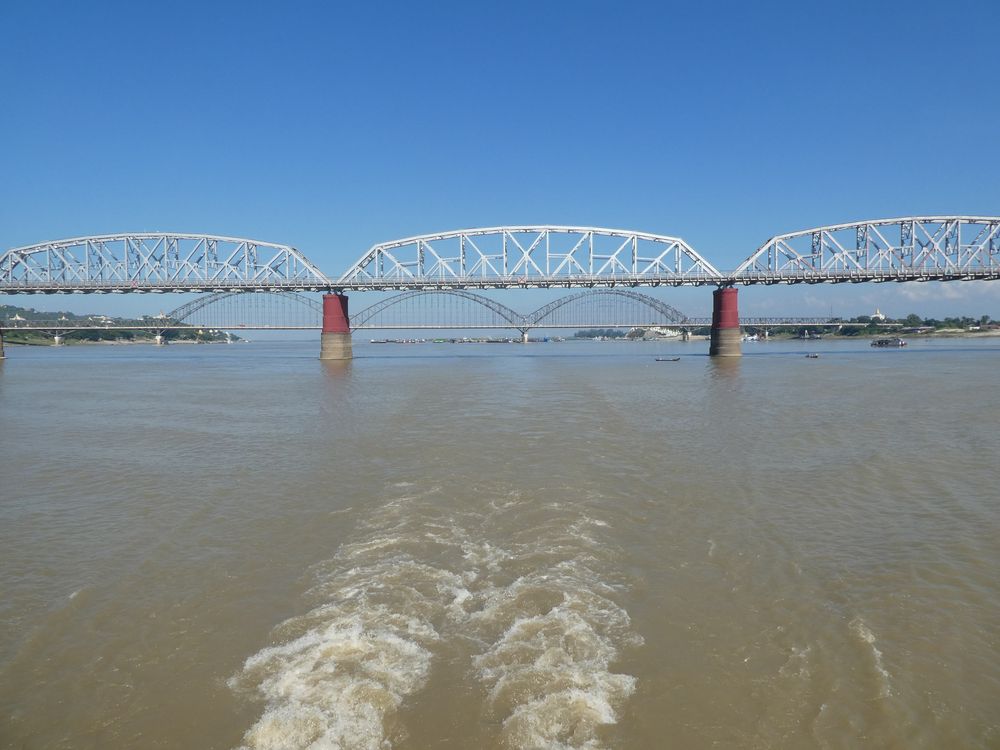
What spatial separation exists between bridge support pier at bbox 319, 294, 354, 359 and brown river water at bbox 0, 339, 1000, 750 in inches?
2254

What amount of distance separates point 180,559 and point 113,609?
1441mm

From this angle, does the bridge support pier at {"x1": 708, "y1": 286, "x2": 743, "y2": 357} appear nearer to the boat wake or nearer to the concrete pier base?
the concrete pier base

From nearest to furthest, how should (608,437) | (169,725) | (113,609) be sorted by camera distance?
(169,725) → (113,609) → (608,437)

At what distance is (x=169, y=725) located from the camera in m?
4.52

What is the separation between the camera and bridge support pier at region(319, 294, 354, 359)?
71.1 m

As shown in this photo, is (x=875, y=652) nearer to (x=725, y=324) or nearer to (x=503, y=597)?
(x=503, y=597)

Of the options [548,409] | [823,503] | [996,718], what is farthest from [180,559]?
[548,409]

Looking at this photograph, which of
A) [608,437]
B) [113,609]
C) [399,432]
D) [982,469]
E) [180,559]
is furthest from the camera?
[399,432]

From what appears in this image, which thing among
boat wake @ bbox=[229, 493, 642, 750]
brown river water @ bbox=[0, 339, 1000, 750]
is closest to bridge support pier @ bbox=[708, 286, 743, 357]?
brown river water @ bbox=[0, 339, 1000, 750]

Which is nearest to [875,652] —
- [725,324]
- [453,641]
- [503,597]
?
[503,597]

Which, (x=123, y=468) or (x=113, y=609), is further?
(x=123, y=468)

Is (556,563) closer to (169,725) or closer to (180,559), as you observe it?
(169,725)

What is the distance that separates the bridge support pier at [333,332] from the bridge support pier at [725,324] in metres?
43.8

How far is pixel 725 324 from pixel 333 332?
153 feet
